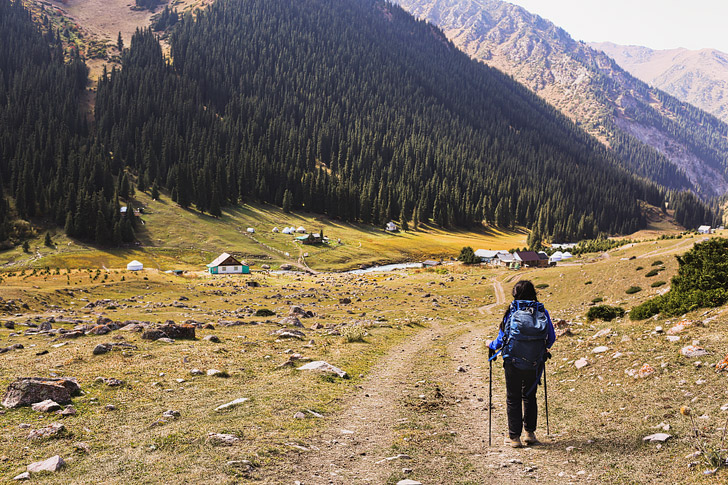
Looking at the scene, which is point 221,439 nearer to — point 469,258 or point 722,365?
point 722,365

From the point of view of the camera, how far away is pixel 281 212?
166 m

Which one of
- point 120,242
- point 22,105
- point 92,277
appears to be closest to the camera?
point 92,277

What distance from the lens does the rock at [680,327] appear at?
1412cm

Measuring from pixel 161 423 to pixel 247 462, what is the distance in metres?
3.53

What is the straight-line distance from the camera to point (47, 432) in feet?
28.6

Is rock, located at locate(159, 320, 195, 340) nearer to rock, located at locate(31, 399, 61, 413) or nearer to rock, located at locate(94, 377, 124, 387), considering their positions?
rock, located at locate(94, 377, 124, 387)

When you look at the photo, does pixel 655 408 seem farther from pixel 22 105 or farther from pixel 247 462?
pixel 22 105

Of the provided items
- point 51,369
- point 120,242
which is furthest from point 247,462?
point 120,242

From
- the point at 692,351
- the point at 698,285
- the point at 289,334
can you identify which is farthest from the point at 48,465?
the point at 698,285

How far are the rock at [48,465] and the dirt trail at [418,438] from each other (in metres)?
3.58

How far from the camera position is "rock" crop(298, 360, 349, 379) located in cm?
1523

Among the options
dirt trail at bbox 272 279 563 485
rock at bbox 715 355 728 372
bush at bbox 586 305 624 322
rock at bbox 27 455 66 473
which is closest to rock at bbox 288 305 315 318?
dirt trail at bbox 272 279 563 485

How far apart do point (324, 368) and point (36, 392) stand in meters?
8.56

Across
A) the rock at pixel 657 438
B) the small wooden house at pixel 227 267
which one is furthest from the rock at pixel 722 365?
the small wooden house at pixel 227 267
